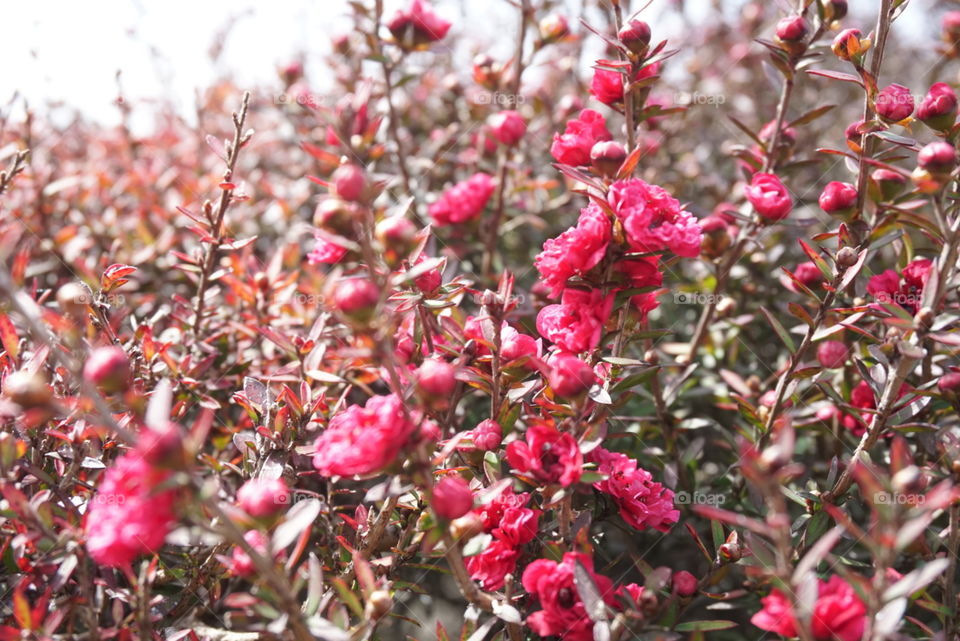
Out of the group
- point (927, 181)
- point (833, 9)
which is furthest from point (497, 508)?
point (833, 9)

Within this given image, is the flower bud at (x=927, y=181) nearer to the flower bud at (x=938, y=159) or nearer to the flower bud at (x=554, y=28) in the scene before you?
the flower bud at (x=938, y=159)

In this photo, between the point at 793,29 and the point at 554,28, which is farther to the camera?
the point at 554,28

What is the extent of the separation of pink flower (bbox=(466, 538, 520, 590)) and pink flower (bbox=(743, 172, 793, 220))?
805 mm

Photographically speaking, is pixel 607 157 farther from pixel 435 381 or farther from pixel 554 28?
pixel 554 28

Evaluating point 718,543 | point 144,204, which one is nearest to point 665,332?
point 718,543

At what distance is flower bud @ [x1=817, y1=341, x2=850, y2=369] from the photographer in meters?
1.30

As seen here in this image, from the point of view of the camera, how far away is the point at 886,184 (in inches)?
47.3

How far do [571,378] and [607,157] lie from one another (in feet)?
1.36

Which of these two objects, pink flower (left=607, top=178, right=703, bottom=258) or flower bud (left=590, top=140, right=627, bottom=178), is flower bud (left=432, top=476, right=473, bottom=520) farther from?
flower bud (left=590, top=140, right=627, bottom=178)

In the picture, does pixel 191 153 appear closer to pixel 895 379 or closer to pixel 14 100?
pixel 14 100

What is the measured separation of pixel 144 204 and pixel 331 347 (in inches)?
47.2

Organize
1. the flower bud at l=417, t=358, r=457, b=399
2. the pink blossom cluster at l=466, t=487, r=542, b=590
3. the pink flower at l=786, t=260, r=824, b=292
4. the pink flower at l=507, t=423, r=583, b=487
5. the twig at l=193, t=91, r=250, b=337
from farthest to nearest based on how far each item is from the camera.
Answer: the pink flower at l=786, t=260, r=824, b=292
the twig at l=193, t=91, r=250, b=337
the pink blossom cluster at l=466, t=487, r=542, b=590
the pink flower at l=507, t=423, r=583, b=487
the flower bud at l=417, t=358, r=457, b=399

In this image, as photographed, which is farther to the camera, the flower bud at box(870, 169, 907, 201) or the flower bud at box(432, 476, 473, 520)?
the flower bud at box(870, 169, 907, 201)

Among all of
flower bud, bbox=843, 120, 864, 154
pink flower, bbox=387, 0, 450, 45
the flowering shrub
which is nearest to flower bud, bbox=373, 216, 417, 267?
the flowering shrub
